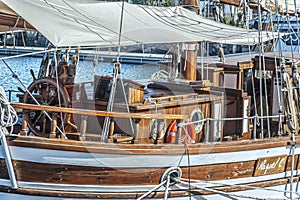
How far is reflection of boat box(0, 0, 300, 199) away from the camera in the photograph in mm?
7293

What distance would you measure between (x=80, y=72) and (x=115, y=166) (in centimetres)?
830

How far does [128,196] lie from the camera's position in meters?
7.61

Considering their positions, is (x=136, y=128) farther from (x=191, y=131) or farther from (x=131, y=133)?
(x=191, y=131)

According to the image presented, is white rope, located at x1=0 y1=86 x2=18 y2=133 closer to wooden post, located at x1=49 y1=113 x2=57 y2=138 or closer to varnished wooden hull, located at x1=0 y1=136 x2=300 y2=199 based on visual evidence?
varnished wooden hull, located at x1=0 y1=136 x2=300 y2=199

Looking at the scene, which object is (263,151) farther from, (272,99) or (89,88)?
(89,88)

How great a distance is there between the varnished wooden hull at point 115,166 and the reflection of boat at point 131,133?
0.05 feet

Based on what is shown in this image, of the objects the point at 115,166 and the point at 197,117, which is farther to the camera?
the point at 197,117

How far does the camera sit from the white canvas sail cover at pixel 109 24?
7384 mm

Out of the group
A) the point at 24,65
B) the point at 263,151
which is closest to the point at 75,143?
the point at 263,151

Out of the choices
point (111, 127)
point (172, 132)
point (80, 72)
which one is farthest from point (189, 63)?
point (80, 72)

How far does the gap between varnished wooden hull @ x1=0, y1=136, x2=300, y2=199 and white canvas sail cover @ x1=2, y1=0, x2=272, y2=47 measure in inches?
60.3

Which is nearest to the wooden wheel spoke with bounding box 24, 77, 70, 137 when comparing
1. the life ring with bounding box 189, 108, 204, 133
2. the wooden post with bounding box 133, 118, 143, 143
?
the wooden post with bounding box 133, 118, 143, 143

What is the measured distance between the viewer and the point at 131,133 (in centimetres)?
789

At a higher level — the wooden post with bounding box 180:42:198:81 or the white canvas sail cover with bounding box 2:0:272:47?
the white canvas sail cover with bounding box 2:0:272:47
